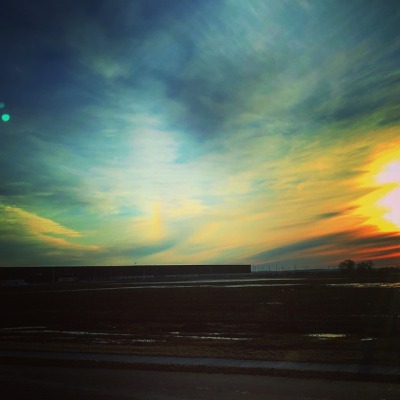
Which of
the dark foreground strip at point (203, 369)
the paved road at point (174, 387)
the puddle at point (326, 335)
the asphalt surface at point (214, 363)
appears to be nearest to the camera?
the paved road at point (174, 387)

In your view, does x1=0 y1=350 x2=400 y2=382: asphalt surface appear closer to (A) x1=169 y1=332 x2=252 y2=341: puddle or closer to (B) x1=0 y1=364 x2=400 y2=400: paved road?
(B) x1=0 y1=364 x2=400 y2=400: paved road

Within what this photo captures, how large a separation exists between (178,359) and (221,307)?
2391 cm

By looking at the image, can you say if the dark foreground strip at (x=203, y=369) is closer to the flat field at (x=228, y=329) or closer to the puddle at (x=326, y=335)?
the flat field at (x=228, y=329)

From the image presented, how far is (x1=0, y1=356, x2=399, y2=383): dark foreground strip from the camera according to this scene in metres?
11.7

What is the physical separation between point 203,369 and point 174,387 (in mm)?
2254

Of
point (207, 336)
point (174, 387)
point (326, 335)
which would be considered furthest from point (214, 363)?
point (326, 335)

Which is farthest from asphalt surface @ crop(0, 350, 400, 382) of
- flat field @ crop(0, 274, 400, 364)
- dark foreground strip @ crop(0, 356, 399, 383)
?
flat field @ crop(0, 274, 400, 364)

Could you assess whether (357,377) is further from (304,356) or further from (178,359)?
(178,359)

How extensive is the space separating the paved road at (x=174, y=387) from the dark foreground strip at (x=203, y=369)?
0.42 m

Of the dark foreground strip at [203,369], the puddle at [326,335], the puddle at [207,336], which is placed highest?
the dark foreground strip at [203,369]

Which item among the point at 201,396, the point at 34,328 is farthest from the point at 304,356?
the point at 34,328

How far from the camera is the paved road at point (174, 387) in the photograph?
10125 millimetres

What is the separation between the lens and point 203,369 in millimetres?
13203

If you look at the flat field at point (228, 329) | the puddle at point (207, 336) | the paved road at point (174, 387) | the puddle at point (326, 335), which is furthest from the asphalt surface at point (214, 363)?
the puddle at point (326, 335)
